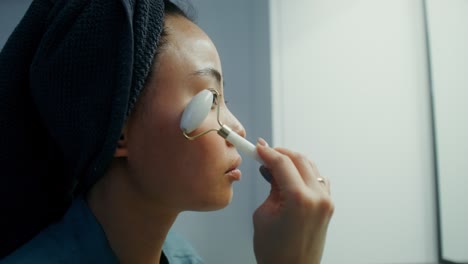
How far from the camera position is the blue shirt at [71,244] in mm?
480

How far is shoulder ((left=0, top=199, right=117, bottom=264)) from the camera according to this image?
480 millimetres

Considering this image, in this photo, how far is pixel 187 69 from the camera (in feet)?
1.66

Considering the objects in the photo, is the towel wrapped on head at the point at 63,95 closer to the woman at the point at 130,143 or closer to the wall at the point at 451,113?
the woman at the point at 130,143

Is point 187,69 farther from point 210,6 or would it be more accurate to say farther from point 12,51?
point 210,6

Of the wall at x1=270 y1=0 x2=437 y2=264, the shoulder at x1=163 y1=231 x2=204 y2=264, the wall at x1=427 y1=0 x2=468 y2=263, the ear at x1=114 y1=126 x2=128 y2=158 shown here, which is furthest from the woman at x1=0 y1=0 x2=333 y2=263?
the wall at x1=427 y1=0 x2=468 y2=263

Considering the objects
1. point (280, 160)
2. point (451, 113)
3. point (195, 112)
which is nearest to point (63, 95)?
point (195, 112)

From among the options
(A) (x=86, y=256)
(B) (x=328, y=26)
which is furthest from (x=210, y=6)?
(A) (x=86, y=256)

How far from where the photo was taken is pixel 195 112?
1.49 ft

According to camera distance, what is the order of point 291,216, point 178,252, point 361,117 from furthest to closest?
1. point 361,117
2. point 178,252
3. point 291,216

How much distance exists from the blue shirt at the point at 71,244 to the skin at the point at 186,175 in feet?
0.07

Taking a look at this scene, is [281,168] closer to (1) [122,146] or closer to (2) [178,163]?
(2) [178,163]

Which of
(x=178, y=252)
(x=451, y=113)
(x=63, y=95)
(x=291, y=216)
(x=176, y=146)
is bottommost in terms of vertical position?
(x=178, y=252)

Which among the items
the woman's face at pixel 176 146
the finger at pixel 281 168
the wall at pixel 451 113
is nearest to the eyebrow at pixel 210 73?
the woman's face at pixel 176 146

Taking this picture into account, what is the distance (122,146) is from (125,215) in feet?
0.41
